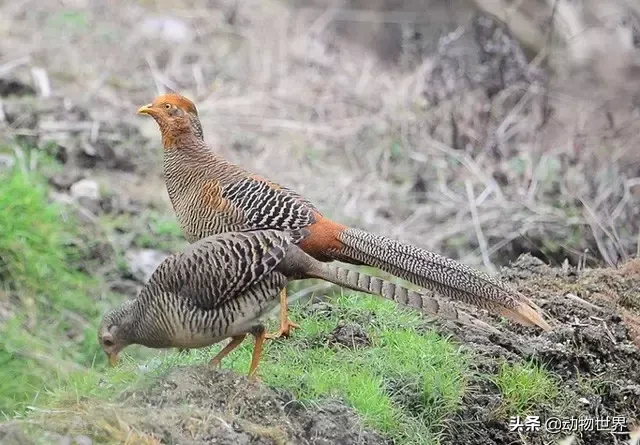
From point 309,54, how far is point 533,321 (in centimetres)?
846

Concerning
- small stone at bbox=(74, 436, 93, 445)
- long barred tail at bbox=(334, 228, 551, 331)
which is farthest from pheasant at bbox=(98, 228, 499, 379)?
small stone at bbox=(74, 436, 93, 445)

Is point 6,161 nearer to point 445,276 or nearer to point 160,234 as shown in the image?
point 160,234

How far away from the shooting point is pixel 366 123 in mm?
10320

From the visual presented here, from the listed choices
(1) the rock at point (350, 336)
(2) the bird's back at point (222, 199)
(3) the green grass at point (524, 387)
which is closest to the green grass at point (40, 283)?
(2) the bird's back at point (222, 199)

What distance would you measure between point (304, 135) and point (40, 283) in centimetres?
408

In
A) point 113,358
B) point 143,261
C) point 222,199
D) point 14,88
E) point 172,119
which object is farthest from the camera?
point 14,88

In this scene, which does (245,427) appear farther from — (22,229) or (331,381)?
(22,229)

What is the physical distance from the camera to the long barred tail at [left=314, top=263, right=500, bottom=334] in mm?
4176

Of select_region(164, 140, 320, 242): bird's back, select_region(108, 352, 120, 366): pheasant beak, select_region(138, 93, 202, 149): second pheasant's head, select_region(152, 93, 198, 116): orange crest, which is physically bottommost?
select_region(108, 352, 120, 366): pheasant beak

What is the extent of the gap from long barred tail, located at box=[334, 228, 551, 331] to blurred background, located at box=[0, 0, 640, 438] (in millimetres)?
1831

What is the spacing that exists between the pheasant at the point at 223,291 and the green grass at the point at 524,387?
475mm

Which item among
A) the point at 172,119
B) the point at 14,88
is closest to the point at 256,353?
the point at 172,119

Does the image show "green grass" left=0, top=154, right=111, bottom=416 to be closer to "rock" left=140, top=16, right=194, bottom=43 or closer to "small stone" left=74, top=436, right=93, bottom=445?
"small stone" left=74, top=436, right=93, bottom=445

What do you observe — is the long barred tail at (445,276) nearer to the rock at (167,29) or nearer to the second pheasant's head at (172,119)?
the second pheasant's head at (172,119)
